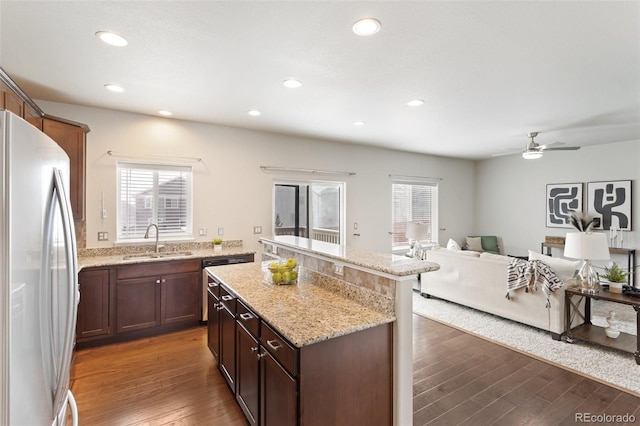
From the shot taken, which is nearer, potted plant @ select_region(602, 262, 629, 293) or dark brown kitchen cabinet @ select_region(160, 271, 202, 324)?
potted plant @ select_region(602, 262, 629, 293)

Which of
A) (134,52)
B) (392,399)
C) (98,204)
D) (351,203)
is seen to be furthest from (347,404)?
(351,203)

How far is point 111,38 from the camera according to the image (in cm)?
220

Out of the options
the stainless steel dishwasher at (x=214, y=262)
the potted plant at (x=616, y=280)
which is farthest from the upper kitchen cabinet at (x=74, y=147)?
Answer: the potted plant at (x=616, y=280)

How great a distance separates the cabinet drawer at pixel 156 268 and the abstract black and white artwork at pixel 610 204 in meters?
7.28

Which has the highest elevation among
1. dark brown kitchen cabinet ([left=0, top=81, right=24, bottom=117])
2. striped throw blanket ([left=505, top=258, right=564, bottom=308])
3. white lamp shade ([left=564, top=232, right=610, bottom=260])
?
dark brown kitchen cabinet ([left=0, top=81, right=24, bottom=117])

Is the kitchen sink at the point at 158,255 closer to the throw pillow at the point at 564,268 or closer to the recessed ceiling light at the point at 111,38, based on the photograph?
the recessed ceiling light at the point at 111,38

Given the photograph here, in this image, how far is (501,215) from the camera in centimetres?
743

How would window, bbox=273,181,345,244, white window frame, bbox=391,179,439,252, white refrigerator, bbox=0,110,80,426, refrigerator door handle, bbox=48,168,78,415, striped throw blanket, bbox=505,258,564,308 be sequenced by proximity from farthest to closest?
white window frame, bbox=391,179,439,252
window, bbox=273,181,345,244
striped throw blanket, bbox=505,258,564,308
refrigerator door handle, bbox=48,168,78,415
white refrigerator, bbox=0,110,80,426

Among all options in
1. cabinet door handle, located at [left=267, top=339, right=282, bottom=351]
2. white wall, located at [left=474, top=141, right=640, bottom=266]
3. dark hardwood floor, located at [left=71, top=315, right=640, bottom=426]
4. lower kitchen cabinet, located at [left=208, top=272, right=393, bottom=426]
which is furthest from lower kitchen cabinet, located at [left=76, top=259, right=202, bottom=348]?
white wall, located at [left=474, top=141, right=640, bottom=266]

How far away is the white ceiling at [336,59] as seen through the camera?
75.5 inches

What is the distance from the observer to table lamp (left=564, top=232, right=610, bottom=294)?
3.23m

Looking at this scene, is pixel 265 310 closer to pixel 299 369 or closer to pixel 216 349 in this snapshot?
pixel 299 369

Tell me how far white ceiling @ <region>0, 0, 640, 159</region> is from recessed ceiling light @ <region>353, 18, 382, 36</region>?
0.06 m

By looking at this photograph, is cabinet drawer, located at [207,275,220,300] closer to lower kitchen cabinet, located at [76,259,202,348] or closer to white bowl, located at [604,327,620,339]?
lower kitchen cabinet, located at [76,259,202,348]
